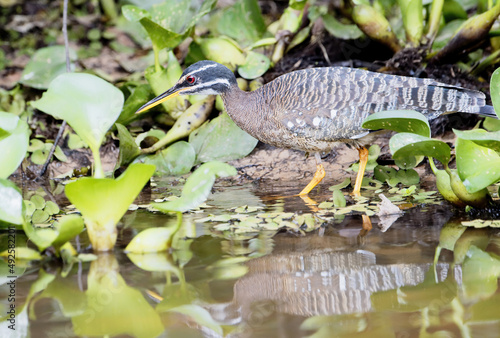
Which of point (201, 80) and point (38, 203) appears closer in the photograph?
point (38, 203)

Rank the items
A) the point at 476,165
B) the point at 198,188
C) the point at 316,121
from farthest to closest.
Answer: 1. the point at 316,121
2. the point at 476,165
3. the point at 198,188

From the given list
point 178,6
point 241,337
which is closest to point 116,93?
point 241,337

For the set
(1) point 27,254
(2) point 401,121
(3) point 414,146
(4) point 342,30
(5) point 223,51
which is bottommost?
(1) point 27,254

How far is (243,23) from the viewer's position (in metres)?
7.55

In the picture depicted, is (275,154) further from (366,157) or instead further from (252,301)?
(252,301)

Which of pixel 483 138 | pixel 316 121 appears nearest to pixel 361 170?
pixel 316 121

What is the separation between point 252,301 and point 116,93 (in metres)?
1.67

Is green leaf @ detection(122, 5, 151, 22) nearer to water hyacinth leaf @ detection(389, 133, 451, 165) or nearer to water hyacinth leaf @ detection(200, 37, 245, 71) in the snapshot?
water hyacinth leaf @ detection(200, 37, 245, 71)

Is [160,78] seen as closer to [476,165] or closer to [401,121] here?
[401,121]

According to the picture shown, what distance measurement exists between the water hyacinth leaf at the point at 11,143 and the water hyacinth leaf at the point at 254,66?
307 centimetres

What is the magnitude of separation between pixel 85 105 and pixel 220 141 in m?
2.68

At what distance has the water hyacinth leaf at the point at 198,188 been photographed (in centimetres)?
351

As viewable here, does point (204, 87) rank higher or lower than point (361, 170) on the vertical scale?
higher

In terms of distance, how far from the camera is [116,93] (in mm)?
3818
